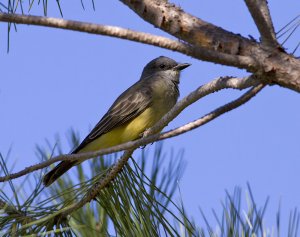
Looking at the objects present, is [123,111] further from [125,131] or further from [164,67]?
[164,67]

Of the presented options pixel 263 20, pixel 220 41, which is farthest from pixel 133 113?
pixel 263 20

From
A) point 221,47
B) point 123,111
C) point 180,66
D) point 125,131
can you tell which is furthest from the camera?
point 180,66

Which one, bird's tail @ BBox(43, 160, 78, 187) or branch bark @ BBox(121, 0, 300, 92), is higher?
bird's tail @ BBox(43, 160, 78, 187)

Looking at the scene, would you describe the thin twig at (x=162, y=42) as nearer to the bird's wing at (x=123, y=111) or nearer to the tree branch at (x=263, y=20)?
the tree branch at (x=263, y=20)

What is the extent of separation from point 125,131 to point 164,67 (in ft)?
4.23

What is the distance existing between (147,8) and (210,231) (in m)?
0.95

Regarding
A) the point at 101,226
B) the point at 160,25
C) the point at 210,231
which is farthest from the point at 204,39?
the point at 101,226

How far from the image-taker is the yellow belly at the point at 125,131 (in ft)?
15.9

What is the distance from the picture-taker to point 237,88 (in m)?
1.58

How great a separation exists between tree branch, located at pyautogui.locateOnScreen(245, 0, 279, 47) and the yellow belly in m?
3.21

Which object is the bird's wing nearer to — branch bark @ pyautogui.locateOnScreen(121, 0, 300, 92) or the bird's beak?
the bird's beak

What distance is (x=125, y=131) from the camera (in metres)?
4.91

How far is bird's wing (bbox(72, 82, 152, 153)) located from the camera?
496cm

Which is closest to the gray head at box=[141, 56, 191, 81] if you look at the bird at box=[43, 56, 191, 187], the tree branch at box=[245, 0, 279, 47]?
the bird at box=[43, 56, 191, 187]
